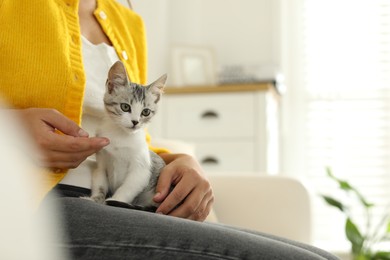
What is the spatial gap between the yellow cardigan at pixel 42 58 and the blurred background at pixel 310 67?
94.2 inches

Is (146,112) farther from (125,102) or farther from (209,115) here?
(209,115)

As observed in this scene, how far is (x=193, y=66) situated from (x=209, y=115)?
0.46m

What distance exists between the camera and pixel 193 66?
362cm

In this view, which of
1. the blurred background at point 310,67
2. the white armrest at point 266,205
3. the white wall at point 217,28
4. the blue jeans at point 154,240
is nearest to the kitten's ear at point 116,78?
→ the blue jeans at point 154,240

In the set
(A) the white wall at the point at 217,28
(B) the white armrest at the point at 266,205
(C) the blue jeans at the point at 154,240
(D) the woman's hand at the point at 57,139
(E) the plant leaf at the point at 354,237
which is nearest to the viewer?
(C) the blue jeans at the point at 154,240

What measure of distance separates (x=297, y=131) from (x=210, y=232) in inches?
117

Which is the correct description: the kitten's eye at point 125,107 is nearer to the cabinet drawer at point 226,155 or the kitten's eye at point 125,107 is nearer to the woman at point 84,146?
the woman at point 84,146

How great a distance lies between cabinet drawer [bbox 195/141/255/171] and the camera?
126 inches

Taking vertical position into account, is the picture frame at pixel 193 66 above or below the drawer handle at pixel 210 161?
above

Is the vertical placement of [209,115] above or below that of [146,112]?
below

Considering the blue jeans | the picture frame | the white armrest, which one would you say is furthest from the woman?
the picture frame

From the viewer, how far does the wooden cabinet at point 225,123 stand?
3.19 m

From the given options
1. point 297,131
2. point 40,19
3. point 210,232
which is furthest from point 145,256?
point 297,131

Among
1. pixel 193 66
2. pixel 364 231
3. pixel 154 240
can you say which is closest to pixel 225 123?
pixel 193 66
